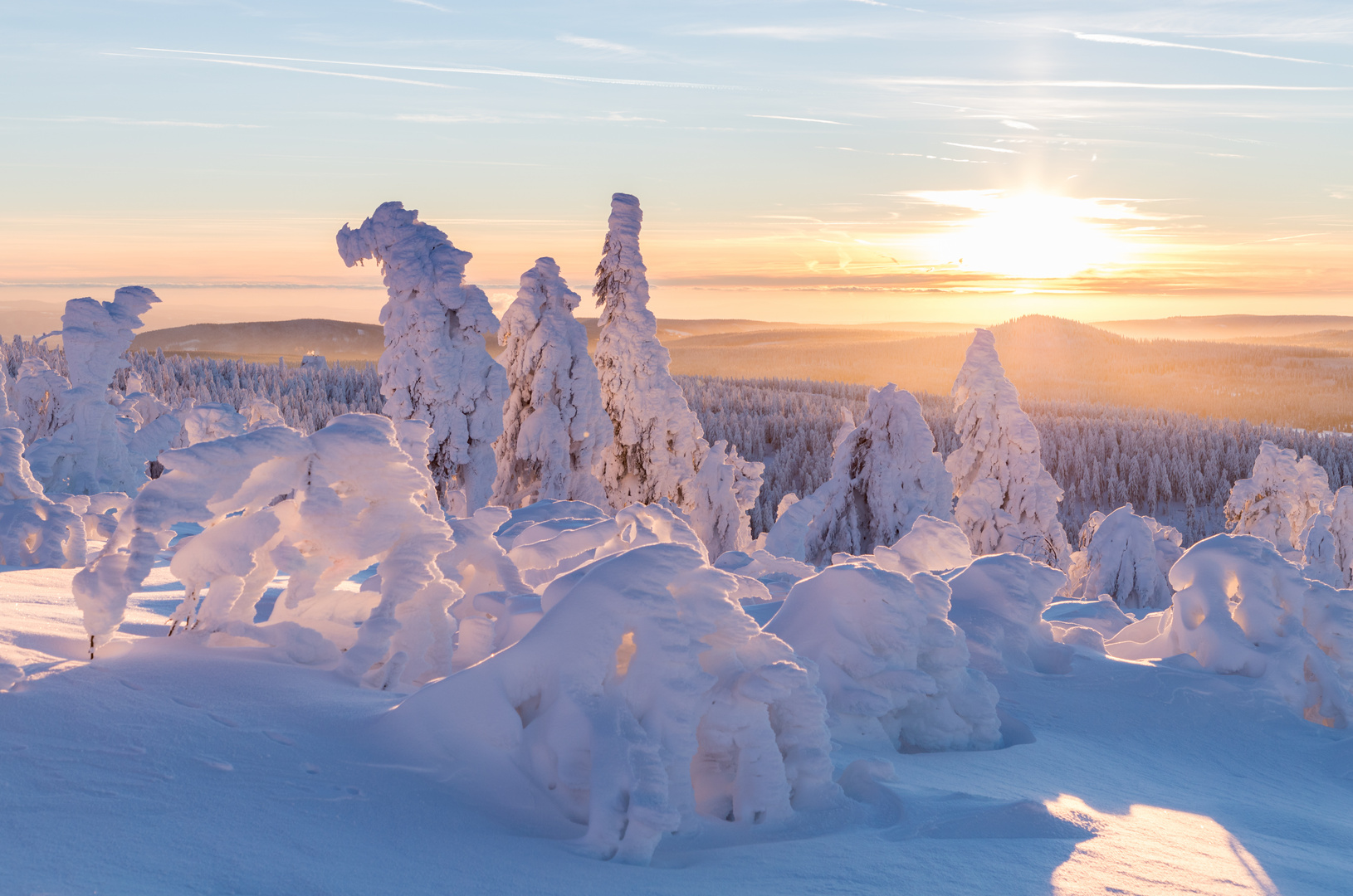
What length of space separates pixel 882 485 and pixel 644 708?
71.0 ft

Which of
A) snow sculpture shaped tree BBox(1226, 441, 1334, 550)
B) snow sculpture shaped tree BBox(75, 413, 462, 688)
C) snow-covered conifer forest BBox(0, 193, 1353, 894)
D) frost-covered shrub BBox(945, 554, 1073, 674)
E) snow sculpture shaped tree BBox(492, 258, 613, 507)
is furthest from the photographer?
snow sculpture shaped tree BBox(1226, 441, 1334, 550)

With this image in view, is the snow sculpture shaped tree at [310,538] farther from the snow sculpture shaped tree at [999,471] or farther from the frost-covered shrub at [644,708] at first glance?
the snow sculpture shaped tree at [999,471]

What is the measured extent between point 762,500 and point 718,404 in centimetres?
3796

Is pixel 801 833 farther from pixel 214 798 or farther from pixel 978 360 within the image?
pixel 978 360

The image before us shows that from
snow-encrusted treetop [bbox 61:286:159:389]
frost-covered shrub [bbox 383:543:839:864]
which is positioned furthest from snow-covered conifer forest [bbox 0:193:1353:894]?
snow-encrusted treetop [bbox 61:286:159:389]

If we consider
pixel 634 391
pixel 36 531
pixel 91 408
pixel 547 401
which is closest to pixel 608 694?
pixel 36 531

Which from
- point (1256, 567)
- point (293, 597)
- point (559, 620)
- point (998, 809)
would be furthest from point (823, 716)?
point (1256, 567)

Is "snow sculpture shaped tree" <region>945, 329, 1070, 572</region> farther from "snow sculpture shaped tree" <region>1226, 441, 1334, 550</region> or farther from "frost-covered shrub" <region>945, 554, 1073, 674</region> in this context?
"frost-covered shrub" <region>945, 554, 1073, 674</region>

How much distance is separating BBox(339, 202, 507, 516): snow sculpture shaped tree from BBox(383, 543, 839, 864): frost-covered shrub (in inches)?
715

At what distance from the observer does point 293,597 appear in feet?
19.9

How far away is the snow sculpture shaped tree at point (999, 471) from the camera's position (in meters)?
28.3

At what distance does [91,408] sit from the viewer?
20.4 metres

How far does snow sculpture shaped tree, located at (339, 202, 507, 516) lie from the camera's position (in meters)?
22.1

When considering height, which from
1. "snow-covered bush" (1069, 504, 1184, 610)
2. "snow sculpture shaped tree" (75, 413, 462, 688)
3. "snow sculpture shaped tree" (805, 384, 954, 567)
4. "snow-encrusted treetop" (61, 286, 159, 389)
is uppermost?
"snow-encrusted treetop" (61, 286, 159, 389)
